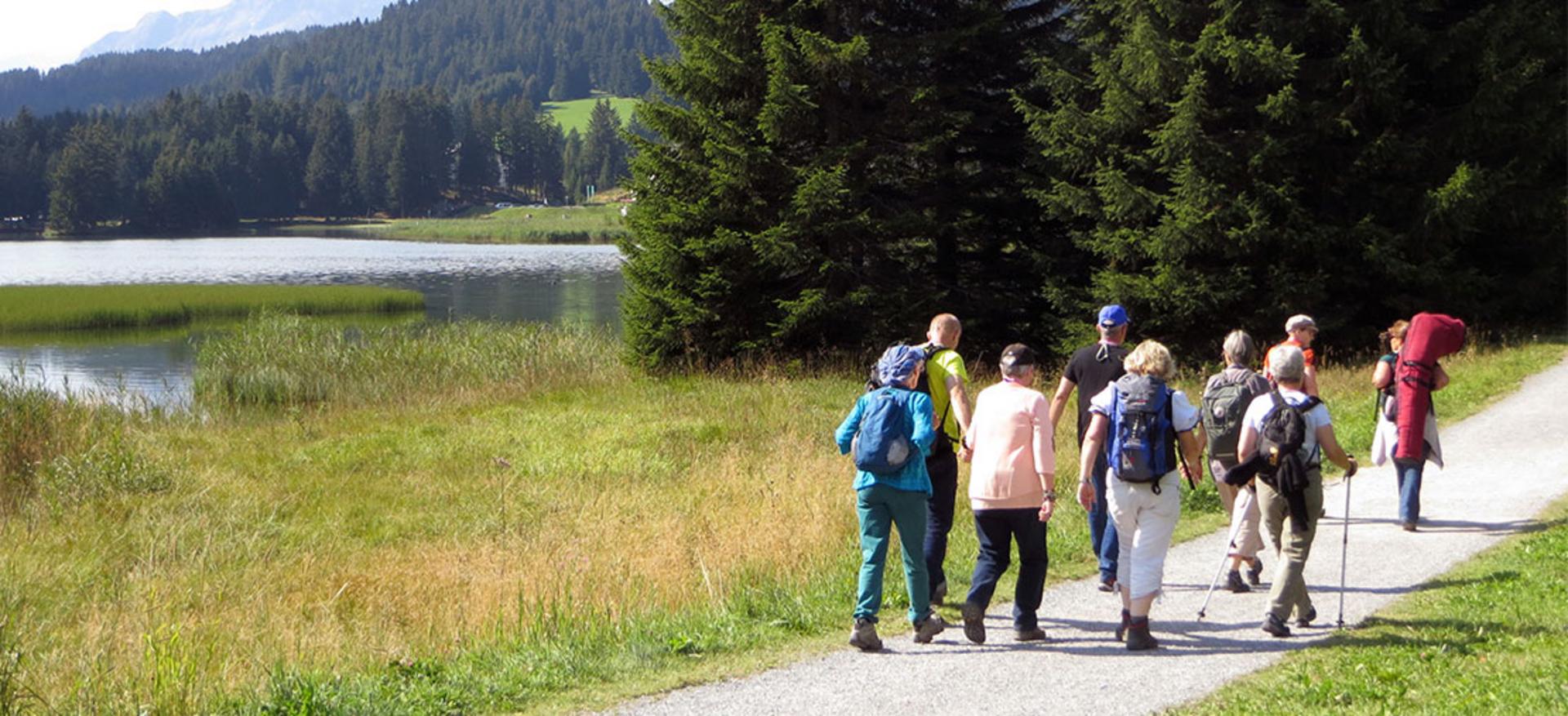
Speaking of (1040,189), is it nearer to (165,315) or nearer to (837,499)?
(837,499)

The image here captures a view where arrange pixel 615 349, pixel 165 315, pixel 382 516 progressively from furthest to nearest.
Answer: pixel 165 315, pixel 615 349, pixel 382 516

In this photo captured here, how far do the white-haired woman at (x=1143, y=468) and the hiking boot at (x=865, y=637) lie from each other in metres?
1.33

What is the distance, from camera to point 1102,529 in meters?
8.76

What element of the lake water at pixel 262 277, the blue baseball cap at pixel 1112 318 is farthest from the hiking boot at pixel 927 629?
the lake water at pixel 262 277

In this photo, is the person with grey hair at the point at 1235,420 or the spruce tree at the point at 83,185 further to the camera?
the spruce tree at the point at 83,185

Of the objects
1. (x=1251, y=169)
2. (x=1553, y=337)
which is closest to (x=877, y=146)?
(x=1251, y=169)

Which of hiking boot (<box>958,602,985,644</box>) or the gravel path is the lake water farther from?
hiking boot (<box>958,602,985,644</box>)

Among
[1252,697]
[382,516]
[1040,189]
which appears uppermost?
[1040,189]

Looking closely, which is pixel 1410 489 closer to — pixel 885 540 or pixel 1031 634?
pixel 1031 634

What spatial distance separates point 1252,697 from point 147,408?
1977 cm

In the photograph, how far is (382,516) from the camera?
1385 centimetres

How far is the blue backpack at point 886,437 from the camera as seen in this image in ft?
22.8

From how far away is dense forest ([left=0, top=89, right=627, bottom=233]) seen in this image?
13788cm

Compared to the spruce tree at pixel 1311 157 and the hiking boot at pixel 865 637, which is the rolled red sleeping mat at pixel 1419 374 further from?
the spruce tree at pixel 1311 157
